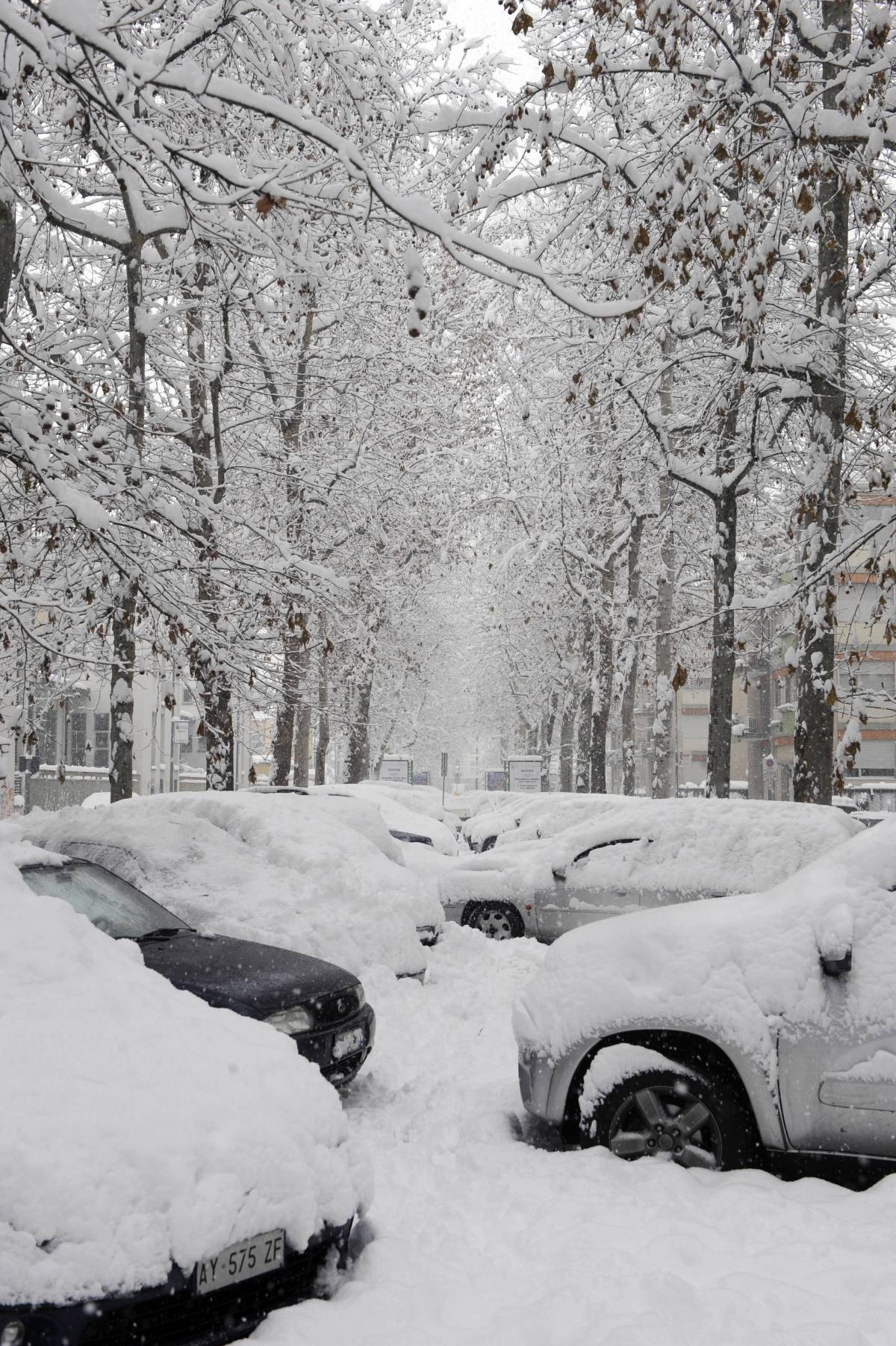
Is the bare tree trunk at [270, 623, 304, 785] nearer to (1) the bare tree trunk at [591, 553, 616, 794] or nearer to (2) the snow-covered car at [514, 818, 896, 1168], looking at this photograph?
(1) the bare tree trunk at [591, 553, 616, 794]

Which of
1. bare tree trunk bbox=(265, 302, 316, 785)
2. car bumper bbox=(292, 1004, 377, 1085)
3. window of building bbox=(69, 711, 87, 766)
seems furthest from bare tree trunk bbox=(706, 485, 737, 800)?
window of building bbox=(69, 711, 87, 766)

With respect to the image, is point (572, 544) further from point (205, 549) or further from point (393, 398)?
point (205, 549)

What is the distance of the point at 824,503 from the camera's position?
944cm

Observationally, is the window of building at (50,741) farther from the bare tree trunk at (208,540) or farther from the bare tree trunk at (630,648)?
the bare tree trunk at (208,540)

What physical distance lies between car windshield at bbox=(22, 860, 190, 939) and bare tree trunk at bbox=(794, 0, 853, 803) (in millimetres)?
5168

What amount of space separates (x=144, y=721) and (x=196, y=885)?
3659 cm

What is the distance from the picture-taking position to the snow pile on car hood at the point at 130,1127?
2.91 metres

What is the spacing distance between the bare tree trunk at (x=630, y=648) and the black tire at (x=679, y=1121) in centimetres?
1307

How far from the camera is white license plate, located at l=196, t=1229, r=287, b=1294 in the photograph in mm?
3164

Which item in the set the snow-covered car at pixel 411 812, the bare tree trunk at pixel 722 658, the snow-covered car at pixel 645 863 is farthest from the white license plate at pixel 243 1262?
the snow-covered car at pixel 411 812

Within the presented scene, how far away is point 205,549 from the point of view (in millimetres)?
8742

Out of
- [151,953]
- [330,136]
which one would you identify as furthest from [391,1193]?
[330,136]

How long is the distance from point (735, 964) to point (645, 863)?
5.98 m

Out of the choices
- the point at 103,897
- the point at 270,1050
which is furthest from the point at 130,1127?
the point at 103,897
